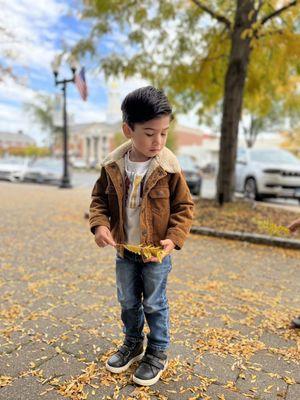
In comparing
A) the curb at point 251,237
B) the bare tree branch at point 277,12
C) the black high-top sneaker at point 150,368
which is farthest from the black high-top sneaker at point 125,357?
the bare tree branch at point 277,12

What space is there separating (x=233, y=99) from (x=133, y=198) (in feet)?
21.0

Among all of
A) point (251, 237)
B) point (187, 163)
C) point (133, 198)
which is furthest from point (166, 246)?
point (187, 163)

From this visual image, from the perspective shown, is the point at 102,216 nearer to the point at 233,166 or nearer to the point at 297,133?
the point at 233,166

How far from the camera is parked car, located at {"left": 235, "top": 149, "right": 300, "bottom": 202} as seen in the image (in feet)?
35.2

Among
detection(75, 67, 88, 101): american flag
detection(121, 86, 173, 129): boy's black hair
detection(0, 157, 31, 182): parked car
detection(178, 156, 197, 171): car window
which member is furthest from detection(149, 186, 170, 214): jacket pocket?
detection(0, 157, 31, 182): parked car

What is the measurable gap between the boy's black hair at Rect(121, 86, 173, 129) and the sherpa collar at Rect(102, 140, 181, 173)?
23 cm

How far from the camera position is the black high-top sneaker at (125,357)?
7.61 feet

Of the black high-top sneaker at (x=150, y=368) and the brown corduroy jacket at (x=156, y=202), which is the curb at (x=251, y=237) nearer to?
the black high-top sneaker at (x=150, y=368)

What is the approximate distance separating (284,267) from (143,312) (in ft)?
9.76

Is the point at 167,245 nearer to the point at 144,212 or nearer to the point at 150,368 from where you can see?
the point at 144,212

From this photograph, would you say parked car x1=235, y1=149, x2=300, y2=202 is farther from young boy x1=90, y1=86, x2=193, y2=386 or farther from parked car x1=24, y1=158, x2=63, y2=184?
parked car x1=24, y1=158, x2=63, y2=184

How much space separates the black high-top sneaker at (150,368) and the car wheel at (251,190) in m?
9.47

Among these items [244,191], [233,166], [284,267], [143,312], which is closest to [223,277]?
[284,267]

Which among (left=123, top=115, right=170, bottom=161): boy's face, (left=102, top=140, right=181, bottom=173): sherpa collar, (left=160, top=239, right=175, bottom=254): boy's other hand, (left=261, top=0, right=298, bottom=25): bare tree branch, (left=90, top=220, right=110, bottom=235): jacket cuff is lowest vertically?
(left=160, top=239, right=175, bottom=254): boy's other hand
